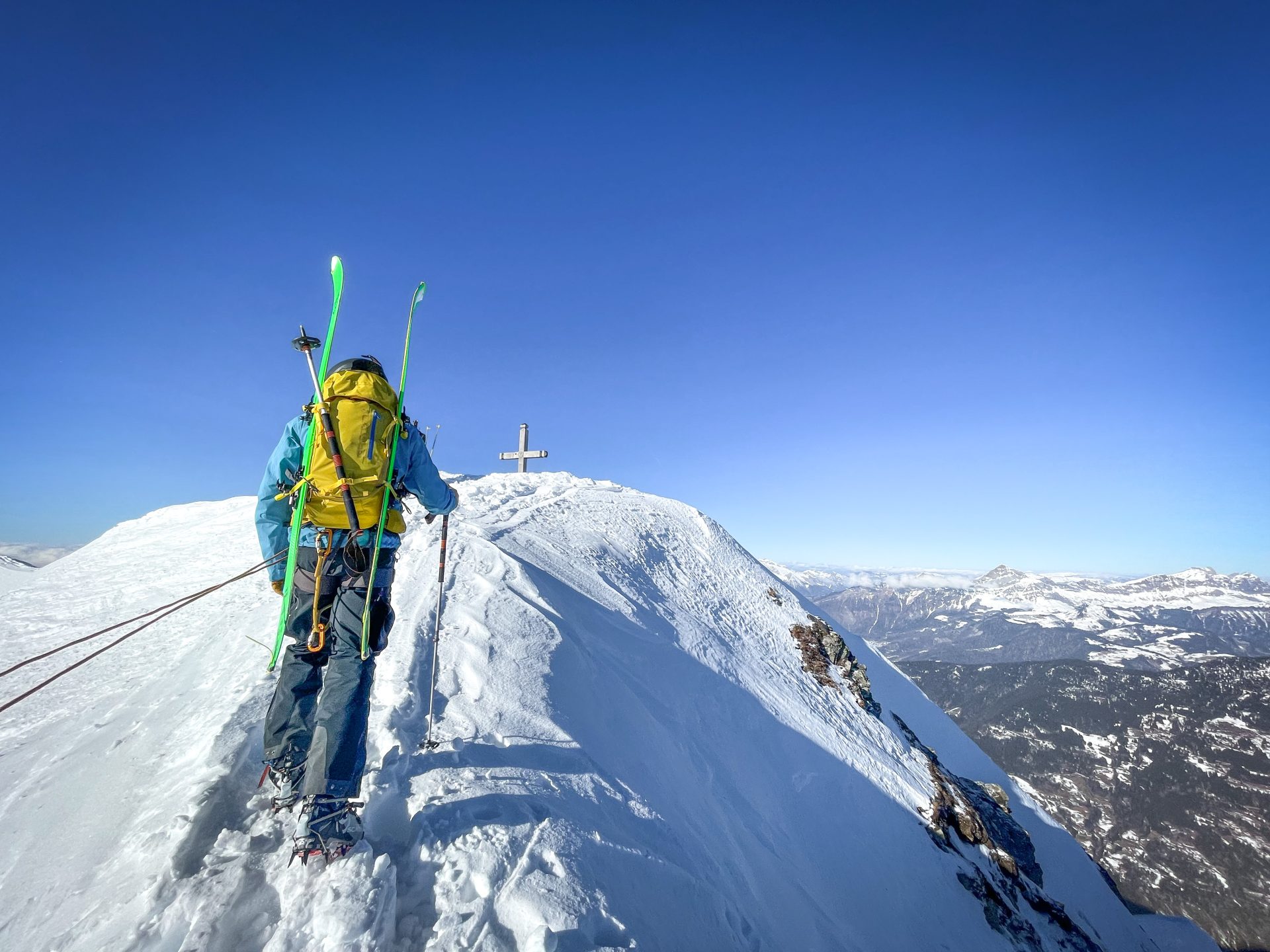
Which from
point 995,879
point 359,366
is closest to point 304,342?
point 359,366

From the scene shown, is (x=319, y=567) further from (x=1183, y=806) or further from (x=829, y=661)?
(x=1183, y=806)

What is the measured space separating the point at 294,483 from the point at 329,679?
67.5 inches

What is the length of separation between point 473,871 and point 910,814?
14007 millimetres

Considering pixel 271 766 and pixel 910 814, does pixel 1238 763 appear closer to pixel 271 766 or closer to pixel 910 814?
pixel 910 814

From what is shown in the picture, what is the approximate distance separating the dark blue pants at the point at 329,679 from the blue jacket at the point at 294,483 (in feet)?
0.72

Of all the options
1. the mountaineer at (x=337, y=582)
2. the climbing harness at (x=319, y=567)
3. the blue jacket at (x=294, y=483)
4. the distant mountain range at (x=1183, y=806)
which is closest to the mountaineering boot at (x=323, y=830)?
the mountaineer at (x=337, y=582)

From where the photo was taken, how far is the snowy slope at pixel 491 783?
364 centimetres

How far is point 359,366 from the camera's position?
456 cm

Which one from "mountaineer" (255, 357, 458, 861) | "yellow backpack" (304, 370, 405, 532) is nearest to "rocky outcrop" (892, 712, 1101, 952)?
"mountaineer" (255, 357, 458, 861)

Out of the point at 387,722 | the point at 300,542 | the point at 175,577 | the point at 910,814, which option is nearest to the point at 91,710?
the point at 387,722

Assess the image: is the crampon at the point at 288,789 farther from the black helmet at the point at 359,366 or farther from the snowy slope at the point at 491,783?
the black helmet at the point at 359,366

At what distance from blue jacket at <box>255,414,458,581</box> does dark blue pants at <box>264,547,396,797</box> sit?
0.72 feet

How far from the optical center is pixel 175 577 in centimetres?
1162

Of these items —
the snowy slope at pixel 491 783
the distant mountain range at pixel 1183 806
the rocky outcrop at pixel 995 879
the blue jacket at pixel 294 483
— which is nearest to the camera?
the snowy slope at pixel 491 783
